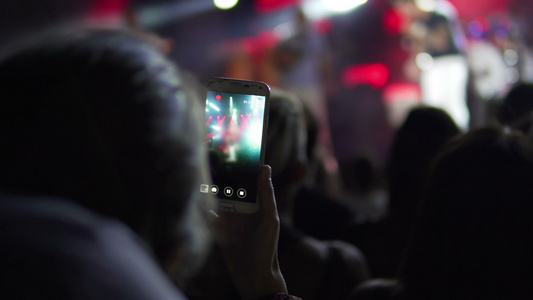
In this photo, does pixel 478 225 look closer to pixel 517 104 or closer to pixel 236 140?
pixel 236 140

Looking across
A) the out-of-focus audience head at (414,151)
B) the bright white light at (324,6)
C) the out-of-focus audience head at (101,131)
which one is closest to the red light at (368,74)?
the bright white light at (324,6)

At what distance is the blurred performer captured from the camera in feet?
17.9

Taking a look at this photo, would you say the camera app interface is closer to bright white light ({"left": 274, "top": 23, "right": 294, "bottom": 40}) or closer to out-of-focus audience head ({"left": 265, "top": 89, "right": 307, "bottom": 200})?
out-of-focus audience head ({"left": 265, "top": 89, "right": 307, "bottom": 200})

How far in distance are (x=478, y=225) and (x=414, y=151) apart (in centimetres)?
123

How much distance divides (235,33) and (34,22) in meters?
3.58

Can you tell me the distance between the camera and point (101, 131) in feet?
2.02

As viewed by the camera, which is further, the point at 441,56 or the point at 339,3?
the point at 339,3

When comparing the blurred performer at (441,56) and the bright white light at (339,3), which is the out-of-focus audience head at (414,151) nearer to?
the blurred performer at (441,56)

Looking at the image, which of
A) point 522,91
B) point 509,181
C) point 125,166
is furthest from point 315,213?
point 125,166

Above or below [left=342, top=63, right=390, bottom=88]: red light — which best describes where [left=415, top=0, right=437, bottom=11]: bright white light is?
above

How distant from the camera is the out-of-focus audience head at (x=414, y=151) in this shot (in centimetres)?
216

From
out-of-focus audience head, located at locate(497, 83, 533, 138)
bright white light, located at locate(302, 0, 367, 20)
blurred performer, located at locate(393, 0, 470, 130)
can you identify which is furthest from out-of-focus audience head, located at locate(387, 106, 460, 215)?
bright white light, located at locate(302, 0, 367, 20)

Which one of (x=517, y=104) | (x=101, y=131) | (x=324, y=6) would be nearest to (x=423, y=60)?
(x=324, y=6)

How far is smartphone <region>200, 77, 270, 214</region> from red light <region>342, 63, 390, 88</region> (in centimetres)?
848
